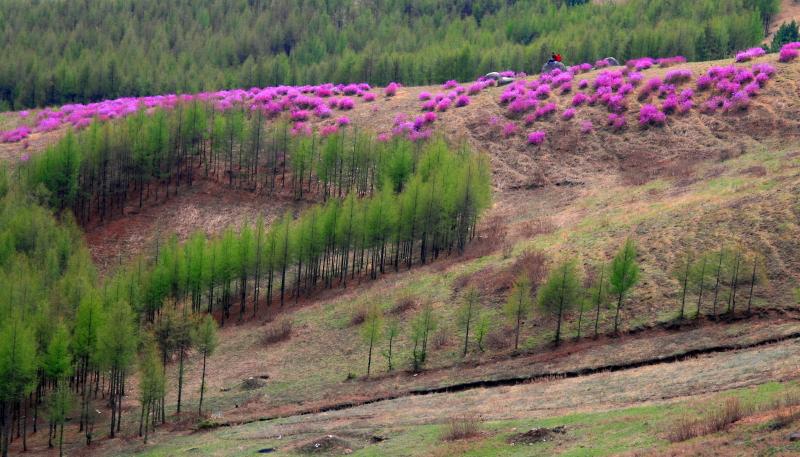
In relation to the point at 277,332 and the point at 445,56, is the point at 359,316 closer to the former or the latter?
the point at 277,332

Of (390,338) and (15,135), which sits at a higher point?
(15,135)

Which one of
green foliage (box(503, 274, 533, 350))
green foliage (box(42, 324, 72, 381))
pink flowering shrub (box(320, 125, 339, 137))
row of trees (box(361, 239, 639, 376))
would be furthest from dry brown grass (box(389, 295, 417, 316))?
pink flowering shrub (box(320, 125, 339, 137))

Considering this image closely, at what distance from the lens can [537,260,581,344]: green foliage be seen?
68875mm

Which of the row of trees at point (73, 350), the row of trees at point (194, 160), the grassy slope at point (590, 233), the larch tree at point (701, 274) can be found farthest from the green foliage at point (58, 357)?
the row of trees at point (194, 160)

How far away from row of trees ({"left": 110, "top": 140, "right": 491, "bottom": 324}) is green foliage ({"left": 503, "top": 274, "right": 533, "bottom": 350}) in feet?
68.9

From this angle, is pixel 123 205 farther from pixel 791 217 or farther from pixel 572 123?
pixel 791 217

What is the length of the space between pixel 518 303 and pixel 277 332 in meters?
20.6

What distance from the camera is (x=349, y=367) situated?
2766 inches

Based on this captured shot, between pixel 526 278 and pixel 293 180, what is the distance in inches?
1966

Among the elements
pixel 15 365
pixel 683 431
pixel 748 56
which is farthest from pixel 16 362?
pixel 748 56

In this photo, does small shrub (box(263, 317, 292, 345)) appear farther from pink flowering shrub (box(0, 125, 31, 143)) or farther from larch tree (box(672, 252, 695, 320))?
pink flowering shrub (box(0, 125, 31, 143))

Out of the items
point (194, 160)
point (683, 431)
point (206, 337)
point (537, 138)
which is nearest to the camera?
point (683, 431)

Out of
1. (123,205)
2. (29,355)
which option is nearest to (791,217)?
(29,355)

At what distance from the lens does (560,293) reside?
226ft
